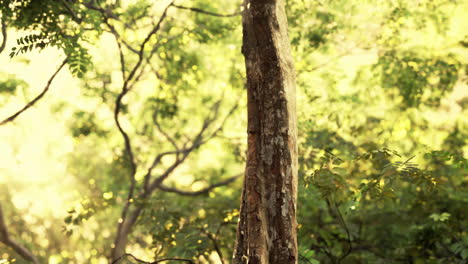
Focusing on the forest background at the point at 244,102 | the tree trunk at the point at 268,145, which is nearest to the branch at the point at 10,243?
the forest background at the point at 244,102

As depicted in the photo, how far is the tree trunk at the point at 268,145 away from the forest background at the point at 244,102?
1.09m

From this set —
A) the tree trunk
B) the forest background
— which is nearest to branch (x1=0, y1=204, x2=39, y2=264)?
the forest background

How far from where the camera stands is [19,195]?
43.3 ft

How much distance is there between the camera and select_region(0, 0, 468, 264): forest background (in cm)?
591

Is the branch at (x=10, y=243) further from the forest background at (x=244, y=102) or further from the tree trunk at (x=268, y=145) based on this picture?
the tree trunk at (x=268, y=145)

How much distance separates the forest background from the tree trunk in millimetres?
1087

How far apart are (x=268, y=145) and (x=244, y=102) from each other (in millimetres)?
5391

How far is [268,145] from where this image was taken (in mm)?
3084

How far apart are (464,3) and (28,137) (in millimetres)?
10414

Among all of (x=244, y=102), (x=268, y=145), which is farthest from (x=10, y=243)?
(x=268, y=145)

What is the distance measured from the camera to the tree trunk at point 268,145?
298 cm

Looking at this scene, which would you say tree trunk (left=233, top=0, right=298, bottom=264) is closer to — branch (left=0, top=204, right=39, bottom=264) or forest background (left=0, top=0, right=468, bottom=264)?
forest background (left=0, top=0, right=468, bottom=264)

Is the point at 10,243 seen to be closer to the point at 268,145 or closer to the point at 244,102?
the point at 244,102

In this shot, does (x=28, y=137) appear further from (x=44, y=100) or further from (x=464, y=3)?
(x=464, y=3)
